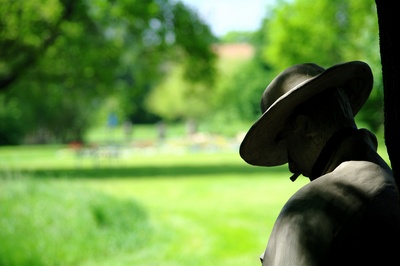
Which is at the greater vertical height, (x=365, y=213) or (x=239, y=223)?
(x=365, y=213)

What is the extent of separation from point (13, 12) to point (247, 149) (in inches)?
1130

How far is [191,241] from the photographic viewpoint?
12352 millimetres

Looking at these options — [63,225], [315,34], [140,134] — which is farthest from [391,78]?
[140,134]

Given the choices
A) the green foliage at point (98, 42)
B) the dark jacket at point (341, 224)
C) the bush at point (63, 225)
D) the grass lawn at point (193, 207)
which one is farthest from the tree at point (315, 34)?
the dark jacket at point (341, 224)

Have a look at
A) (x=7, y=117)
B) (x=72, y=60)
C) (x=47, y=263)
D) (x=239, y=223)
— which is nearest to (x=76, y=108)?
(x=7, y=117)

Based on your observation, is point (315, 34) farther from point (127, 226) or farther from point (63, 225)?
point (63, 225)

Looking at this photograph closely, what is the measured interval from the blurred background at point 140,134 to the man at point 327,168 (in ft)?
24.8

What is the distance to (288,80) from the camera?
225 centimetres

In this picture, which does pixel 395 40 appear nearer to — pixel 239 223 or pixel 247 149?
pixel 247 149

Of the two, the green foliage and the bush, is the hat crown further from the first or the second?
the green foliage

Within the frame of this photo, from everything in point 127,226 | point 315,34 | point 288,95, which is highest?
point 315,34

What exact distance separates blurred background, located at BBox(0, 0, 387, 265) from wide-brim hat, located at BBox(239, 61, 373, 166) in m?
7.40

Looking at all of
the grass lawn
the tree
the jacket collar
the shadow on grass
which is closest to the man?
the jacket collar

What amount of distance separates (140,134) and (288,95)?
8062cm
